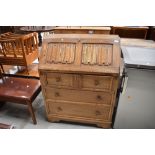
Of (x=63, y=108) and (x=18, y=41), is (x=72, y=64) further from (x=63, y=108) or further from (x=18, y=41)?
(x=18, y=41)

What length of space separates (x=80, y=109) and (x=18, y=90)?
0.91m

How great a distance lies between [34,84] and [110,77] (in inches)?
46.2

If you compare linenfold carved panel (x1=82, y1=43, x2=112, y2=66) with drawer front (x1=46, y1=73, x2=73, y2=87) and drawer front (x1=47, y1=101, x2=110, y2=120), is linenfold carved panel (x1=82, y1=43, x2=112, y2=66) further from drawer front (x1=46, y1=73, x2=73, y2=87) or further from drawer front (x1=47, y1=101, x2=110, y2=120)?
drawer front (x1=47, y1=101, x2=110, y2=120)

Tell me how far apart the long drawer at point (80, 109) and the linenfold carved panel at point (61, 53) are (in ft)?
1.88

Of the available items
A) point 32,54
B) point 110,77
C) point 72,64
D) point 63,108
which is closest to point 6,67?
point 32,54

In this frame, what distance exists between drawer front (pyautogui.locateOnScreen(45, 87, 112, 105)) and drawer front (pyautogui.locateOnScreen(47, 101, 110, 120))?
8 centimetres

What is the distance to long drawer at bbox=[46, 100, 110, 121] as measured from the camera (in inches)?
72.5

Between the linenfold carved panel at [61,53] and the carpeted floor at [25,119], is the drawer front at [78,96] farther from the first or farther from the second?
the carpeted floor at [25,119]

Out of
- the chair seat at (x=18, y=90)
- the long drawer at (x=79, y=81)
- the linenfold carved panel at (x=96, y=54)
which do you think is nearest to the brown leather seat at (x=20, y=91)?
the chair seat at (x=18, y=90)

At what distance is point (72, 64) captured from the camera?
1617mm

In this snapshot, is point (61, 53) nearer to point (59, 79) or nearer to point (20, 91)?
point (59, 79)

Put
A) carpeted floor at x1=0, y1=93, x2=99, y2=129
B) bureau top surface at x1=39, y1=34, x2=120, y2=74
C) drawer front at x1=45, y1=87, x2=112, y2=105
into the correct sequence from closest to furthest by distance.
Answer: bureau top surface at x1=39, y1=34, x2=120, y2=74
drawer front at x1=45, y1=87, x2=112, y2=105
carpeted floor at x1=0, y1=93, x2=99, y2=129

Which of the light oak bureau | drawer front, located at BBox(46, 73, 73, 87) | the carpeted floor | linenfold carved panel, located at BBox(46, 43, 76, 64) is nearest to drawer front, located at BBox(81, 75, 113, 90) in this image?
the light oak bureau

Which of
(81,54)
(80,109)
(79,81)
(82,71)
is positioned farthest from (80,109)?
Answer: (81,54)
